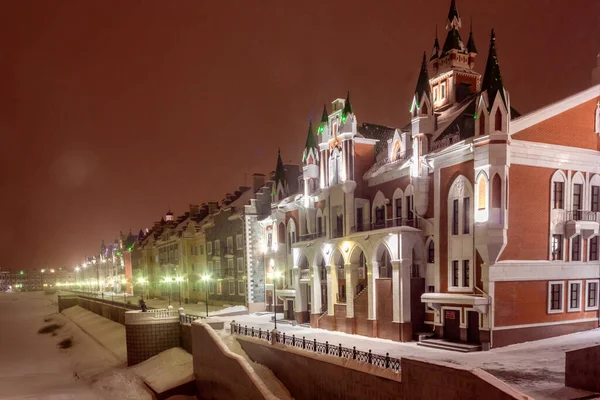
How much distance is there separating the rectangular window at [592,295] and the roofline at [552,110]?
9.88m

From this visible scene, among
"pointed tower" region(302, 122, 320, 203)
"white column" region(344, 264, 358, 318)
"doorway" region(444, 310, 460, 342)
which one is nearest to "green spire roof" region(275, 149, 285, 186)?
"pointed tower" region(302, 122, 320, 203)

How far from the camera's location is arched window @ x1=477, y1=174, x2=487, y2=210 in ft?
75.3

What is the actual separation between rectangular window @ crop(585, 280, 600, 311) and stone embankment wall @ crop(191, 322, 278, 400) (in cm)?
1835

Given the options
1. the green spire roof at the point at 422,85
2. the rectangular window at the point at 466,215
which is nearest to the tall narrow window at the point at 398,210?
the rectangular window at the point at 466,215

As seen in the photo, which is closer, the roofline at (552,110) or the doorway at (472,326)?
the roofline at (552,110)

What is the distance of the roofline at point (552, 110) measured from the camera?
76.9 ft

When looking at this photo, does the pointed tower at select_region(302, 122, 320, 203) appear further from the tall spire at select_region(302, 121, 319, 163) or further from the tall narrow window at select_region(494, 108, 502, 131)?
the tall narrow window at select_region(494, 108, 502, 131)

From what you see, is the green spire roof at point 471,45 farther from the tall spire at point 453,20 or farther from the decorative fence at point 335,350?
the decorative fence at point 335,350

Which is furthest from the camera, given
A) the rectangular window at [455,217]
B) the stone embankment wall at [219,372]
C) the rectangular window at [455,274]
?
the rectangular window at [455,217]

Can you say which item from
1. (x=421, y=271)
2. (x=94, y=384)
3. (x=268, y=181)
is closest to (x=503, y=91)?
(x=421, y=271)

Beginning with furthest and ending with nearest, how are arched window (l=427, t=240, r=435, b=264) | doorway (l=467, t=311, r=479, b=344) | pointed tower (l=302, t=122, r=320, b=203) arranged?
1. pointed tower (l=302, t=122, r=320, b=203)
2. arched window (l=427, t=240, r=435, b=264)
3. doorway (l=467, t=311, r=479, b=344)

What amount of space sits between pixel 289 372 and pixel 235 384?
4075 millimetres

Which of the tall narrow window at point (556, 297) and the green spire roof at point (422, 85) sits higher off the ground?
the green spire roof at point (422, 85)

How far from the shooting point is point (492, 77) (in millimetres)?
23453
